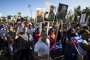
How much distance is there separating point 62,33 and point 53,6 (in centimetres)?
300

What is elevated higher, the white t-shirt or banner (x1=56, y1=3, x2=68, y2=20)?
banner (x1=56, y1=3, x2=68, y2=20)

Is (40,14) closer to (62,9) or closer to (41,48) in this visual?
(62,9)

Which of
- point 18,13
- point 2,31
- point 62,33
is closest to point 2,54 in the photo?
point 2,31

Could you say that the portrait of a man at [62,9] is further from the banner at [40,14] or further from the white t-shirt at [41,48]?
the white t-shirt at [41,48]

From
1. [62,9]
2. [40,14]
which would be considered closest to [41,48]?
[62,9]

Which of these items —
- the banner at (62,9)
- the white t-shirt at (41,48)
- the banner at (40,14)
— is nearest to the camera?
the white t-shirt at (41,48)

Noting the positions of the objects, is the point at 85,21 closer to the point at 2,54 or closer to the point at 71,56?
the point at 2,54

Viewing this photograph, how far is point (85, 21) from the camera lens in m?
12.3

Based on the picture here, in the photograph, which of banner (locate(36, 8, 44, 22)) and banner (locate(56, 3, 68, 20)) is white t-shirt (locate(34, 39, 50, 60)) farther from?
banner (locate(36, 8, 44, 22))

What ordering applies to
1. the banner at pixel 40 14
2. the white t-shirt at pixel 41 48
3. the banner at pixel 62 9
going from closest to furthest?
the white t-shirt at pixel 41 48 → the banner at pixel 62 9 → the banner at pixel 40 14

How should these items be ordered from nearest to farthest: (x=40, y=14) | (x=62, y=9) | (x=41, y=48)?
(x=41, y=48) < (x=62, y=9) < (x=40, y=14)

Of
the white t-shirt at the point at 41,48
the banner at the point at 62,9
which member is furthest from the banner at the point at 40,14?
the white t-shirt at the point at 41,48

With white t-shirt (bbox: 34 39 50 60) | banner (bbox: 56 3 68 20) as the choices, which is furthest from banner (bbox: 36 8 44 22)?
white t-shirt (bbox: 34 39 50 60)

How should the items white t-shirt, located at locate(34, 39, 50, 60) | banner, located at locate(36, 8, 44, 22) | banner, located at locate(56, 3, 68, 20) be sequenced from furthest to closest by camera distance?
banner, located at locate(36, 8, 44, 22), banner, located at locate(56, 3, 68, 20), white t-shirt, located at locate(34, 39, 50, 60)
